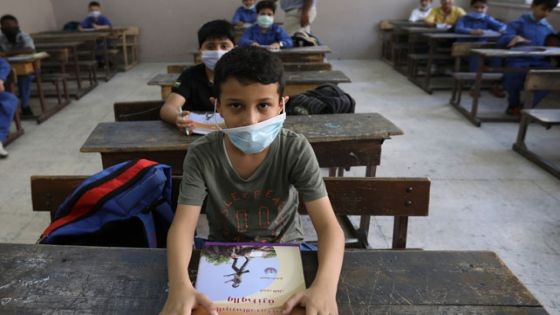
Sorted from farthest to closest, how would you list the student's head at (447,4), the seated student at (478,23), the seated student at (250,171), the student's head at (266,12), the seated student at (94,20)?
the seated student at (94,20) → the student's head at (447,4) → the seated student at (478,23) → the student's head at (266,12) → the seated student at (250,171)

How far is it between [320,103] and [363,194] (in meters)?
1.13

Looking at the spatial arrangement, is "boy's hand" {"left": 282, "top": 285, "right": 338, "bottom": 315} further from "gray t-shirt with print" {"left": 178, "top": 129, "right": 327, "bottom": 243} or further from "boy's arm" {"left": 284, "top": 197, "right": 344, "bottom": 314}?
"gray t-shirt with print" {"left": 178, "top": 129, "right": 327, "bottom": 243}

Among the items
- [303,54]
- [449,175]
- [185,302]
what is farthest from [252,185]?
[303,54]

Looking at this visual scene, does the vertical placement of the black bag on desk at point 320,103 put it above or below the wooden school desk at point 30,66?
above

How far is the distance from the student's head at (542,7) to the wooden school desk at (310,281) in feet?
17.1

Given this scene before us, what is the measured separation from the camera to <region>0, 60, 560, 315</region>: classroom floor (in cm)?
246

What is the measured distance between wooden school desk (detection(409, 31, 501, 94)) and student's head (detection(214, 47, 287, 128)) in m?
5.40

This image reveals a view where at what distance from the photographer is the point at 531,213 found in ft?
9.18

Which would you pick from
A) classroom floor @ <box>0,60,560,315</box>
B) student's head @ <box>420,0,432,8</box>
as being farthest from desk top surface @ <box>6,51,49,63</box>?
student's head @ <box>420,0,432,8</box>

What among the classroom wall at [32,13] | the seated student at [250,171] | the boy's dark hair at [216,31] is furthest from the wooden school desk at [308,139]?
the classroom wall at [32,13]

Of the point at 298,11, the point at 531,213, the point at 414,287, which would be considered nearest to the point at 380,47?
the point at 298,11

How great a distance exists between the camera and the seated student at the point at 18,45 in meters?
5.16

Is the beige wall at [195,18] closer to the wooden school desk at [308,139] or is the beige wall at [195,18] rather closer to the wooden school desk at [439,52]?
the wooden school desk at [439,52]

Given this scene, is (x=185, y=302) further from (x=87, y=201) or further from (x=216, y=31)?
(x=216, y=31)
